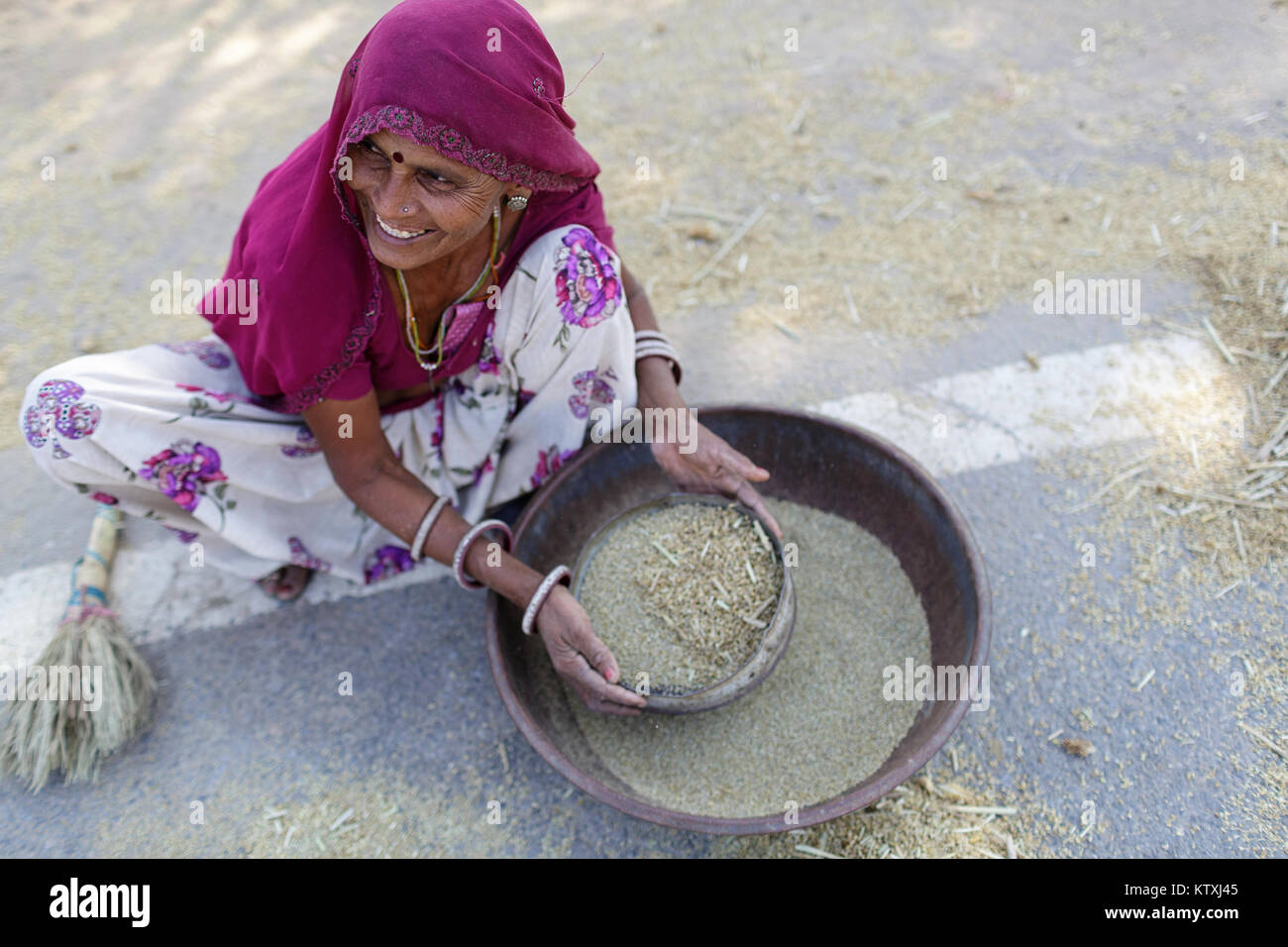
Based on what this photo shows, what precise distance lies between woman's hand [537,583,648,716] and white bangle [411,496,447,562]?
32cm

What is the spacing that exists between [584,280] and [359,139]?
61cm

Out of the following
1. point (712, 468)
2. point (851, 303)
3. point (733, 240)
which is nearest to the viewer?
point (712, 468)

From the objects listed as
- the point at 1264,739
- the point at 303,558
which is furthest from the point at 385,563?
the point at 1264,739

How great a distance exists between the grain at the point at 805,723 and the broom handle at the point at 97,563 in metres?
1.24

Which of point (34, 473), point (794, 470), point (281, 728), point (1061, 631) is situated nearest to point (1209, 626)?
point (1061, 631)

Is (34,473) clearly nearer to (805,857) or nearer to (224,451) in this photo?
(224,451)

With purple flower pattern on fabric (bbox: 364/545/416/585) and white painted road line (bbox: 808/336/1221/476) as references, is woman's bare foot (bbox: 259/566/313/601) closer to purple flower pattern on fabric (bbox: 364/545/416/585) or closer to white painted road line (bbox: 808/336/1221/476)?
purple flower pattern on fabric (bbox: 364/545/416/585)

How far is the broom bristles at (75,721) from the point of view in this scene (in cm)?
183

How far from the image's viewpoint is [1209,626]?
1899mm

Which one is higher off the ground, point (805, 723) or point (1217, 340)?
point (1217, 340)

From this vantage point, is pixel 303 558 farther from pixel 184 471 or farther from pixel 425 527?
pixel 425 527

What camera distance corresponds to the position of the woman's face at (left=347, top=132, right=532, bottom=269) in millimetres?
1322

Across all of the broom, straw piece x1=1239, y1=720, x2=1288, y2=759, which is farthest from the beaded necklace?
straw piece x1=1239, y1=720, x2=1288, y2=759

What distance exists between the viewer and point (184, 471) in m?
1.82
